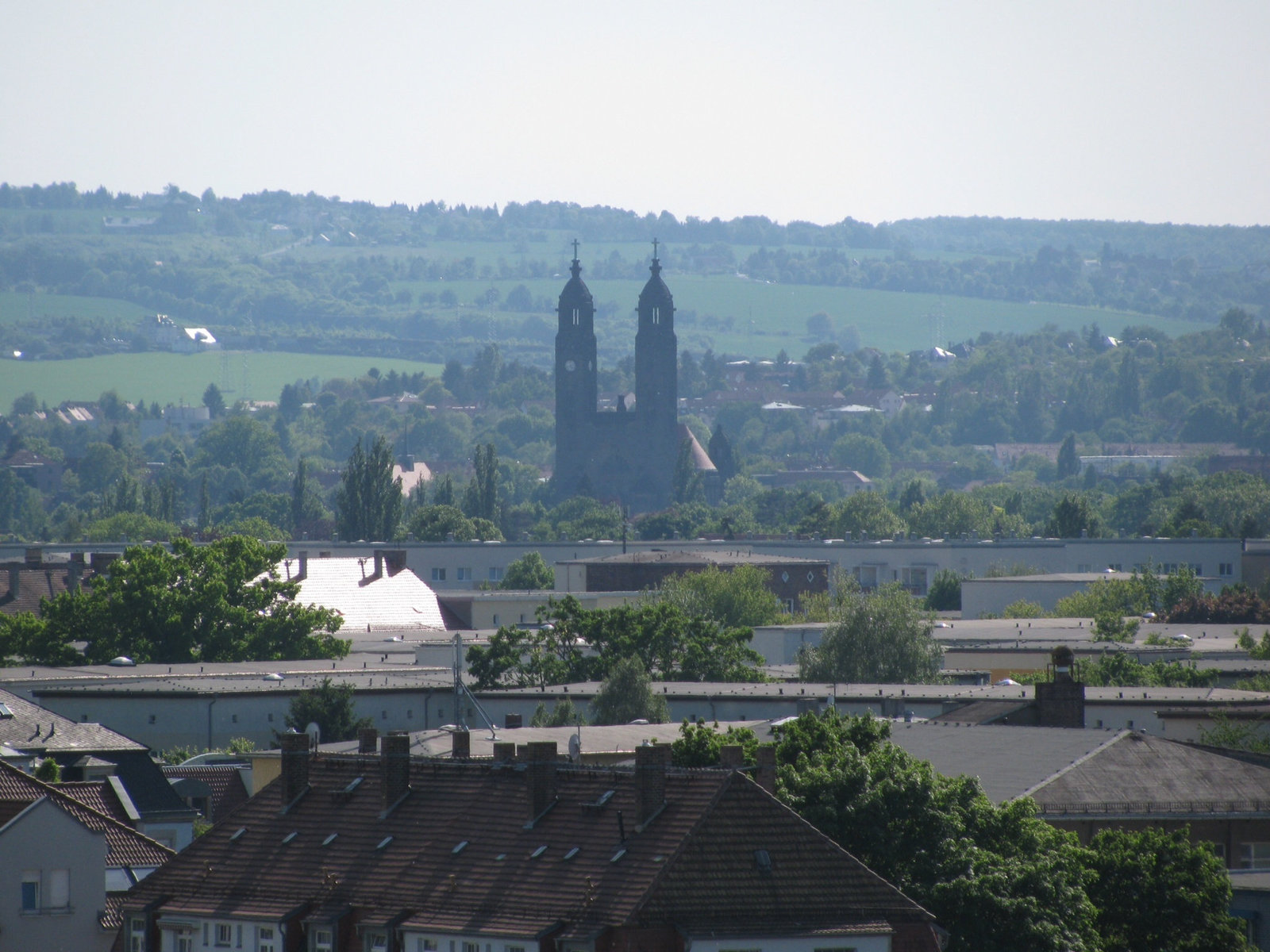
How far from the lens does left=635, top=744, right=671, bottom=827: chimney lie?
2814 centimetres

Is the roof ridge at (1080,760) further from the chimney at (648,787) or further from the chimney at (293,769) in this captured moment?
the chimney at (648,787)

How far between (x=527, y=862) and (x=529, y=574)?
101 meters

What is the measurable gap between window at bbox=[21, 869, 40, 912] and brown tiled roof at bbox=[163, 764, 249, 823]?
45.7 feet

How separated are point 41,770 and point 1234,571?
96.6 metres

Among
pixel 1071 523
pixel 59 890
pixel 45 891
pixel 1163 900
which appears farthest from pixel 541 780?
pixel 1071 523

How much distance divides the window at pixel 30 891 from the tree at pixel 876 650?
131 feet

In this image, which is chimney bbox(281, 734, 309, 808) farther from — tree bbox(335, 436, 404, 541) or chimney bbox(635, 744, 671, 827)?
tree bbox(335, 436, 404, 541)

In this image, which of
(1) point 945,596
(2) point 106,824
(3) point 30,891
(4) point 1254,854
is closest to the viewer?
(3) point 30,891

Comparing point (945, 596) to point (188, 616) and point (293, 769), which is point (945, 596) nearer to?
point (188, 616)

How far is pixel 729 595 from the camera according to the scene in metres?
108

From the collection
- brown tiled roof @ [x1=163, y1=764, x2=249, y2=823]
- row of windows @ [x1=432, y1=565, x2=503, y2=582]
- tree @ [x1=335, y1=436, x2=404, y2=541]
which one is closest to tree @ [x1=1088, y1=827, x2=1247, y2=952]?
brown tiled roof @ [x1=163, y1=764, x2=249, y2=823]

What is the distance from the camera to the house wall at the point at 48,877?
3225cm

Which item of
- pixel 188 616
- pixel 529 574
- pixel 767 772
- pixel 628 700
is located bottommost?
pixel 529 574

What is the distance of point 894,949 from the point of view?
1096 inches
